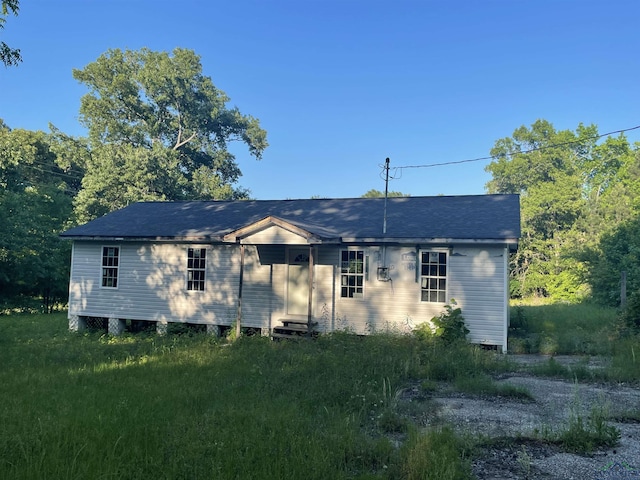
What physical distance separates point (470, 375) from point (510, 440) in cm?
341

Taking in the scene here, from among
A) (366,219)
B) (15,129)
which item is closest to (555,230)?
(366,219)

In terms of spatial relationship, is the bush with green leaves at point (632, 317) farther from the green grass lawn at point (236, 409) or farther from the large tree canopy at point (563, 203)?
the large tree canopy at point (563, 203)

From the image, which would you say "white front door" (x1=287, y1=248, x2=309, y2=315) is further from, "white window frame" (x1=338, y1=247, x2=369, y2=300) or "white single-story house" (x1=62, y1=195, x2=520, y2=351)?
"white window frame" (x1=338, y1=247, x2=369, y2=300)

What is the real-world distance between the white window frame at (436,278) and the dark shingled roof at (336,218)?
1.89 ft

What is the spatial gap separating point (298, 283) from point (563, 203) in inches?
962

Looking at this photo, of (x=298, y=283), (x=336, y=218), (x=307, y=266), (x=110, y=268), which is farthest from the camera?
(x=110, y=268)

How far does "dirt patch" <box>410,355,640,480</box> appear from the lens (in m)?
4.36

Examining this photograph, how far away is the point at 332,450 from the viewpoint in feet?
15.0

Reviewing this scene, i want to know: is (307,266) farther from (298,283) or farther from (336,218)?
(336,218)

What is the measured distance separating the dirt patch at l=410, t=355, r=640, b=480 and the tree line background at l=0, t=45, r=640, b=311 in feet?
45.4

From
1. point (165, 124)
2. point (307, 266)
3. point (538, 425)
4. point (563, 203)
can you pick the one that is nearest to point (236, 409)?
point (538, 425)

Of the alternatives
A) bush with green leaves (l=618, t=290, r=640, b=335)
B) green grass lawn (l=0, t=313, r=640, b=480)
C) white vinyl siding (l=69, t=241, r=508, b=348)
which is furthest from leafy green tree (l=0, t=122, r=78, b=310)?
bush with green leaves (l=618, t=290, r=640, b=335)

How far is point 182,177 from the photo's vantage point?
3081 cm

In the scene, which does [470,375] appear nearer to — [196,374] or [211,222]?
[196,374]
